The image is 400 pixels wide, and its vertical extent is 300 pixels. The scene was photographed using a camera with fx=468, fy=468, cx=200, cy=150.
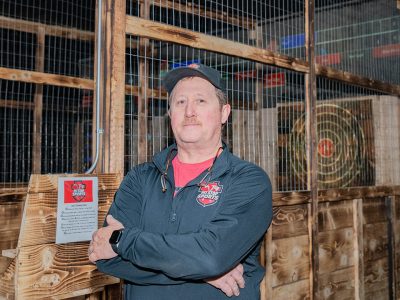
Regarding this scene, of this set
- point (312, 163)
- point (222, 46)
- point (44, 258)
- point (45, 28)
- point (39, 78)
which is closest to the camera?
point (44, 258)

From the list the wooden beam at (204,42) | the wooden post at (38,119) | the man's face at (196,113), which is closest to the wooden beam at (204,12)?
the wooden beam at (204,42)

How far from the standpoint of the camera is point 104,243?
6.38 ft

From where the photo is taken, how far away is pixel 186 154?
2207 mm

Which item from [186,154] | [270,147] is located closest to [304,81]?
[270,147]

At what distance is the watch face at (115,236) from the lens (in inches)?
74.4

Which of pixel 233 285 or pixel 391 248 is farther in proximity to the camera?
pixel 391 248

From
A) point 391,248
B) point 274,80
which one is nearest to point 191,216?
point 274,80

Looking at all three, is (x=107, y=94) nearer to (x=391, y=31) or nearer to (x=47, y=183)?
(x=47, y=183)

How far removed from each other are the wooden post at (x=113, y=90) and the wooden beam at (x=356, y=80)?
208 centimetres

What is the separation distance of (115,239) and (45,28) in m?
5.14

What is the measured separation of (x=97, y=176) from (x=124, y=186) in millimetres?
442

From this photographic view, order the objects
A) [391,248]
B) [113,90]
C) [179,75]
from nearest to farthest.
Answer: [179,75] < [113,90] < [391,248]

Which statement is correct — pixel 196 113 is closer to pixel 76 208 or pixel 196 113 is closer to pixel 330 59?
pixel 76 208

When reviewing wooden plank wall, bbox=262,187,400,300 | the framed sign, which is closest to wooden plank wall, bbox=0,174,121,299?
the framed sign
